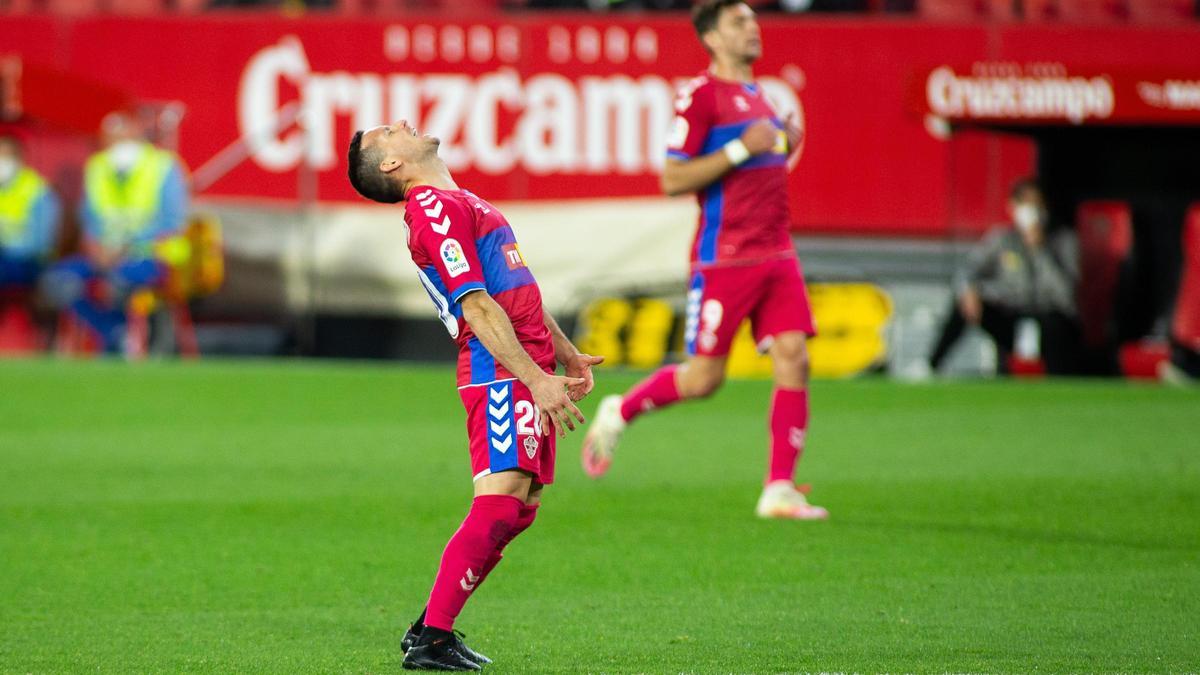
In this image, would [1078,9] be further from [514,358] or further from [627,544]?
[514,358]

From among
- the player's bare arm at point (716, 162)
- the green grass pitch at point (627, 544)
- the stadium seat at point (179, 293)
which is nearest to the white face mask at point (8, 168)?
the stadium seat at point (179, 293)

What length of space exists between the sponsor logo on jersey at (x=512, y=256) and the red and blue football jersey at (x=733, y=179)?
297cm

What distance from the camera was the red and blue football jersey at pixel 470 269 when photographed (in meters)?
4.84

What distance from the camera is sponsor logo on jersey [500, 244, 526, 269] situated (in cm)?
501

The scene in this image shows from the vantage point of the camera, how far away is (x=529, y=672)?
489cm

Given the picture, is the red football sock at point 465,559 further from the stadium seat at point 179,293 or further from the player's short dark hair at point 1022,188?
the stadium seat at point 179,293

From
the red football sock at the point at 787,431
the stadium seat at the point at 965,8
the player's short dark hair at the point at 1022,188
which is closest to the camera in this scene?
the red football sock at the point at 787,431

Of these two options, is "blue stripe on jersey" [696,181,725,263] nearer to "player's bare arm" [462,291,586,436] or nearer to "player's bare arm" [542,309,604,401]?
"player's bare arm" [542,309,604,401]

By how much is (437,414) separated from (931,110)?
18.3 feet

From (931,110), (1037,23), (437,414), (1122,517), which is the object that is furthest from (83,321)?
(1122,517)

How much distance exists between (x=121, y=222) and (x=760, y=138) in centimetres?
1056

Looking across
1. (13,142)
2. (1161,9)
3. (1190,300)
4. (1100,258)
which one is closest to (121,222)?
(13,142)

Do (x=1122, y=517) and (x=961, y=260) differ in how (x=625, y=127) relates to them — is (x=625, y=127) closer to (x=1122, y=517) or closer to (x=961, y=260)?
(x=961, y=260)

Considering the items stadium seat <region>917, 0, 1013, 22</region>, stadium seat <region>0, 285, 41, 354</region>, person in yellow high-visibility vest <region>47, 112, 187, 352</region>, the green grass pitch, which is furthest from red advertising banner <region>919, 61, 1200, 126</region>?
stadium seat <region>0, 285, 41, 354</region>
